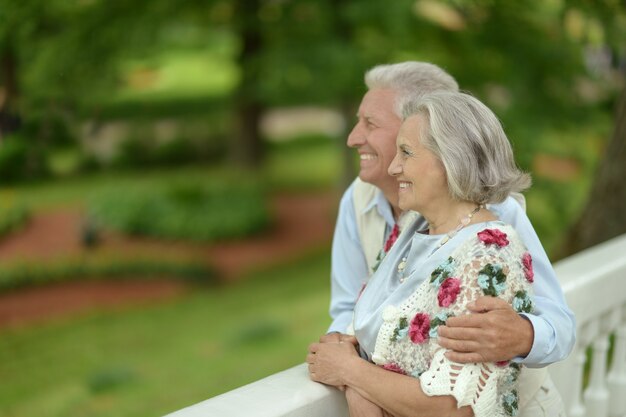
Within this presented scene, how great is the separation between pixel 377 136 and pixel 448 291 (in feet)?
2.05

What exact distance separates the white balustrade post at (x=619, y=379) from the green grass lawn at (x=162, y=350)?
4.11 meters

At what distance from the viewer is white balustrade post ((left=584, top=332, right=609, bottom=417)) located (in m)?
2.55

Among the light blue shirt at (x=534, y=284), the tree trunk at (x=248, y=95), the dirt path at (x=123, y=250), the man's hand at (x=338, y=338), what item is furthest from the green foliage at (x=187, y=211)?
the man's hand at (x=338, y=338)

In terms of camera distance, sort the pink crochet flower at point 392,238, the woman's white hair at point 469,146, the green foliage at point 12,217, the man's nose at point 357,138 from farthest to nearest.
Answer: the green foliage at point 12,217, the man's nose at point 357,138, the pink crochet flower at point 392,238, the woman's white hair at point 469,146

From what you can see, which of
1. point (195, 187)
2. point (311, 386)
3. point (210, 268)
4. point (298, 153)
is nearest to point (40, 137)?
point (210, 268)

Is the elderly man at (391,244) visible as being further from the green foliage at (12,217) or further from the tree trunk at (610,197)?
the green foliage at (12,217)

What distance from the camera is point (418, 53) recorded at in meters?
8.50

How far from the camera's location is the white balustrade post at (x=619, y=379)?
263 cm

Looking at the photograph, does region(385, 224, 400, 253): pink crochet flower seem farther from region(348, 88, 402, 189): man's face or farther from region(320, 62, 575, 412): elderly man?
region(348, 88, 402, 189): man's face

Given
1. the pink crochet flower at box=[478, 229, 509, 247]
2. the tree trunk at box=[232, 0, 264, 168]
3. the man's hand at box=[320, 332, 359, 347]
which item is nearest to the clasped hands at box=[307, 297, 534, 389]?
the pink crochet flower at box=[478, 229, 509, 247]

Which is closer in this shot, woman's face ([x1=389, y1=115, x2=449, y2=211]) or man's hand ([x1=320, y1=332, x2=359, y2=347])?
woman's face ([x1=389, y1=115, x2=449, y2=211])

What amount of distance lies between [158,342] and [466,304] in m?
6.63

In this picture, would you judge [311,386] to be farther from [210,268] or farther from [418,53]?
[210,268]

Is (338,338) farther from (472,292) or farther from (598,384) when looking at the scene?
(598,384)
